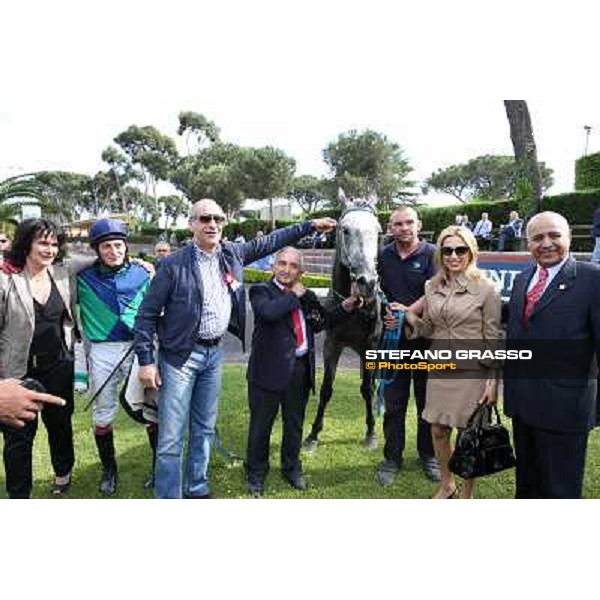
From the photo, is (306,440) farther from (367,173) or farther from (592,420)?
(367,173)

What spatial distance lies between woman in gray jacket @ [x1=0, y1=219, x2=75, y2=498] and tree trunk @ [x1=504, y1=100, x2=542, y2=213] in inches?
109

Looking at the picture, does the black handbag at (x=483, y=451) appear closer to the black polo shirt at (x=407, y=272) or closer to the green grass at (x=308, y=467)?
the green grass at (x=308, y=467)

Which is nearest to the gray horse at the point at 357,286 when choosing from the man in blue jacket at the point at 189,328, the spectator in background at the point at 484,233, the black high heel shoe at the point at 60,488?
the man in blue jacket at the point at 189,328

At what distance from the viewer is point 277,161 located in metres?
3.80

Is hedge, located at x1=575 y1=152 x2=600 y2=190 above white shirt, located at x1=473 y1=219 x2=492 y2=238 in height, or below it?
above

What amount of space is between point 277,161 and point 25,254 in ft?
6.15

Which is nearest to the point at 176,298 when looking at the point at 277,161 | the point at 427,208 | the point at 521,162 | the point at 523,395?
the point at 277,161

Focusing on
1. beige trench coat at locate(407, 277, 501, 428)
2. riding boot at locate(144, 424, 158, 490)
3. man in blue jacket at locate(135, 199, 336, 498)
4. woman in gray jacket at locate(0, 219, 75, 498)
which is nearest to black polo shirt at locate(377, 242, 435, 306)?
beige trench coat at locate(407, 277, 501, 428)

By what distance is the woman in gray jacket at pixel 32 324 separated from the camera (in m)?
2.78

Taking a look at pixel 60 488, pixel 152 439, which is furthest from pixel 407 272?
pixel 60 488

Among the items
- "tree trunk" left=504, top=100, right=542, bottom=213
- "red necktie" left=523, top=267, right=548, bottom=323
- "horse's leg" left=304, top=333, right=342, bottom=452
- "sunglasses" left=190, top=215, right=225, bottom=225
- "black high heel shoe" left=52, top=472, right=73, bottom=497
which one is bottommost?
"black high heel shoe" left=52, top=472, right=73, bottom=497

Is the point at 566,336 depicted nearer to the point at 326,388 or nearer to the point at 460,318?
the point at 460,318

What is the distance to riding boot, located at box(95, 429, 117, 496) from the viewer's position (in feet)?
11.4

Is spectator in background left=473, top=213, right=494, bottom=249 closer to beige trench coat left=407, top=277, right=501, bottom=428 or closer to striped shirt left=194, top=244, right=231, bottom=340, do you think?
beige trench coat left=407, top=277, right=501, bottom=428
